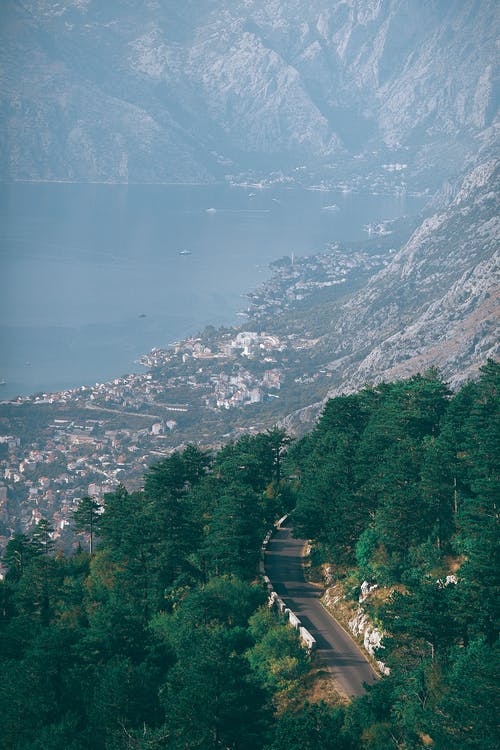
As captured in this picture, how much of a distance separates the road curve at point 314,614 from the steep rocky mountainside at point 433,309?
32.2 meters

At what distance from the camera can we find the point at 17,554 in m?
35.9

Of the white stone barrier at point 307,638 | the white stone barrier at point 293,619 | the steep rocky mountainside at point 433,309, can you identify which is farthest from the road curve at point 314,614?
the steep rocky mountainside at point 433,309

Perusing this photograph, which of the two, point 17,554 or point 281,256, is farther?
point 281,256

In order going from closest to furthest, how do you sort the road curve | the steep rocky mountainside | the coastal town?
1. the road curve
2. the steep rocky mountainside
3. the coastal town

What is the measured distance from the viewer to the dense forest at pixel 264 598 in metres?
18.7

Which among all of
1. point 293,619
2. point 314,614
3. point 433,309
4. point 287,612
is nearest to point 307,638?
point 293,619

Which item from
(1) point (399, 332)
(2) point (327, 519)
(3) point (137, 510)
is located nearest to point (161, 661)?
(2) point (327, 519)

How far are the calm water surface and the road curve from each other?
75.8 meters

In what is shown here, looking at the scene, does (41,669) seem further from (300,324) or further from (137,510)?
(300,324)

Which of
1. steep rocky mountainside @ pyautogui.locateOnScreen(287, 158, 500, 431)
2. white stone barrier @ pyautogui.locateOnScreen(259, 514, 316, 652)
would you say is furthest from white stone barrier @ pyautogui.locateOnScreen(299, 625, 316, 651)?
steep rocky mountainside @ pyautogui.locateOnScreen(287, 158, 500, 431)

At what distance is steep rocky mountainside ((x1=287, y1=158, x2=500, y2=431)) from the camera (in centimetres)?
7475

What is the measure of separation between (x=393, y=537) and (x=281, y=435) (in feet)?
41.7

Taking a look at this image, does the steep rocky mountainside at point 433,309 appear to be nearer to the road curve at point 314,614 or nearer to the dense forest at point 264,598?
the dense forest at point 264,598

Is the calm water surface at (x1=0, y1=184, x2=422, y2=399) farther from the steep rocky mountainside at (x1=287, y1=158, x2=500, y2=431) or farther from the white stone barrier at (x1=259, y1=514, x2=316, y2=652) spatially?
the white stone barrier at (x1=259, y1=514, x2=316, y2=652)
